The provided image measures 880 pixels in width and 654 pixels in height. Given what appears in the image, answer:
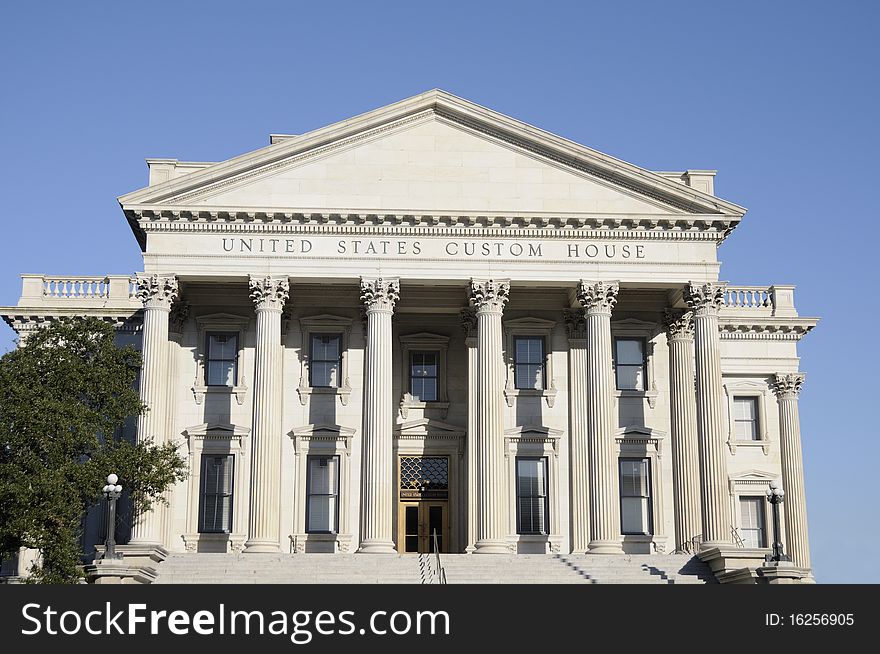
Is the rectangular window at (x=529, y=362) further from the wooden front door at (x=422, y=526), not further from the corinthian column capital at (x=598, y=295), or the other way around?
the wooden front door at (x=422, y=526)

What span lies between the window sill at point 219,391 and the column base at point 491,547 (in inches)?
450

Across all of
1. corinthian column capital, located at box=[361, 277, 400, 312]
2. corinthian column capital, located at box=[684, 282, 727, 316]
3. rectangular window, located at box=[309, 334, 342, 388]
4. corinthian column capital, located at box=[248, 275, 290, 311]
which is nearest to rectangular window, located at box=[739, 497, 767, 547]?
corinthian column capital, located at box=[684, 282, 727, 316]

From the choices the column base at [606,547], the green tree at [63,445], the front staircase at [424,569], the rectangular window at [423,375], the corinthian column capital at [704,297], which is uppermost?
the corinthian column capital at [704,297]

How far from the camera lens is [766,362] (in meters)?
56.9

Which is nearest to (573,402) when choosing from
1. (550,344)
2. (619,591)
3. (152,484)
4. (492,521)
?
(550,344)

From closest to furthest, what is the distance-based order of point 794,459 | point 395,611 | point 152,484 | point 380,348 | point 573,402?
point 395,611, point 152,484, point 380,348, point 573,402, point 794,459

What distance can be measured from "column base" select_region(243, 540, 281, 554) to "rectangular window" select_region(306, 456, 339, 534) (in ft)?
15.3

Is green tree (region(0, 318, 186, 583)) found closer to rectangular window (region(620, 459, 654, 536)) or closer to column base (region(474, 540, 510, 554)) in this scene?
column base (region(474, 540, 510, 554))

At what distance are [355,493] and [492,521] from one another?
21.8ft

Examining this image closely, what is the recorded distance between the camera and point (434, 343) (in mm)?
52156

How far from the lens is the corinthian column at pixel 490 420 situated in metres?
45.8

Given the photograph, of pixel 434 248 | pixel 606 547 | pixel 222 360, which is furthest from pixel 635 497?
pixel 222 360

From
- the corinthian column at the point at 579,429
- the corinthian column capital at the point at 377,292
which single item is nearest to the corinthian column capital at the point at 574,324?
the corinthian column at the point at 579,429

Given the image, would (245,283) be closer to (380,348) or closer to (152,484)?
(380,348)
